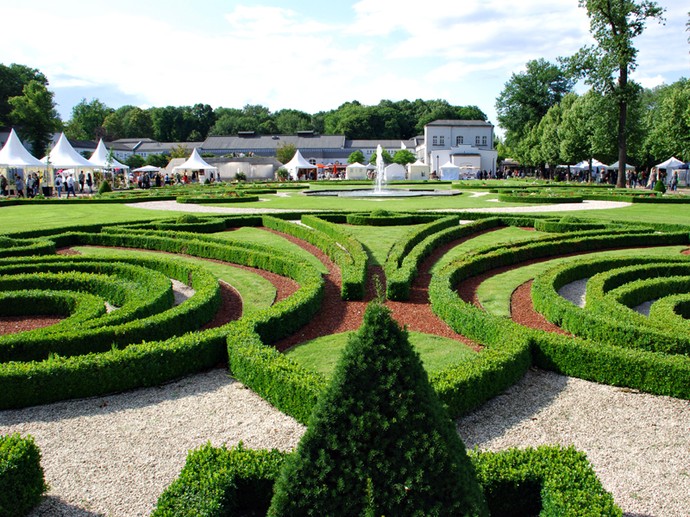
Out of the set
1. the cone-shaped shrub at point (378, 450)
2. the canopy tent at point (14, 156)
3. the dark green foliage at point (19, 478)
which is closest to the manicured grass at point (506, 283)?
the cone-shaped shrub at point (378, 450)

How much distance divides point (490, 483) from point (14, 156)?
39.0 m

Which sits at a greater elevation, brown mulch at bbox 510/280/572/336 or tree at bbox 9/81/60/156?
tree at bbox 9/81/60/156

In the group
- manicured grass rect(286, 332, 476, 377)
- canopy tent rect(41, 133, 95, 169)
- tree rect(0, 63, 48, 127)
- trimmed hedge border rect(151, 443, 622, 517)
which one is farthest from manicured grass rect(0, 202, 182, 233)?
tree rect(0, 63, 48, 127)

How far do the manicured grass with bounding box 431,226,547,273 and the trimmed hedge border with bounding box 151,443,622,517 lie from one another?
912 centimetres

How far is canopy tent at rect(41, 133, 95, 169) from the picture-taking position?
39219 mm

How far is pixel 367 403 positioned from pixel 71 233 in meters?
15.5

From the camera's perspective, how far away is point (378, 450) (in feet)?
10.0

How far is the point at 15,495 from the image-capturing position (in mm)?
4191

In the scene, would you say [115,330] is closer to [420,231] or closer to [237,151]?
[420,231]

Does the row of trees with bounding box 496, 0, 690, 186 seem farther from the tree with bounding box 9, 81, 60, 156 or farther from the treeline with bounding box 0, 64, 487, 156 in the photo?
the tree with bounding box 9, 81, 60, 156

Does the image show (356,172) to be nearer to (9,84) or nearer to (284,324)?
(9,84)

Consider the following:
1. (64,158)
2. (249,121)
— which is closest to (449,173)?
(64,158)

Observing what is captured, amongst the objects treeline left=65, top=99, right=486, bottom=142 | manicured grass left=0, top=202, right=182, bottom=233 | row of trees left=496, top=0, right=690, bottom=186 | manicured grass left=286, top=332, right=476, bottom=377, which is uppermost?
treeline left=65, top=99, right=486, bottom=142

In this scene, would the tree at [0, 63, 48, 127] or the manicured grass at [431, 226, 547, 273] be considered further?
the tree at [0, 63, 48, 127]
